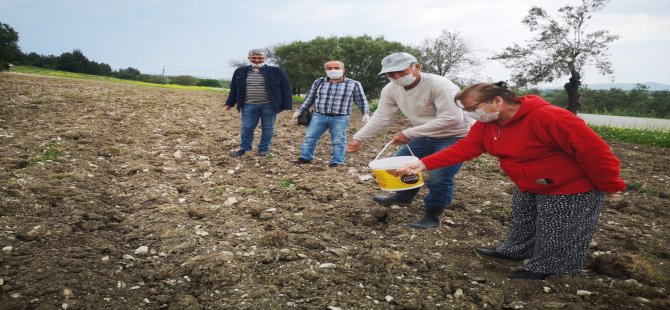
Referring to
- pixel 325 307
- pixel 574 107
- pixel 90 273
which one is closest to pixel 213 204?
pixel 90 273

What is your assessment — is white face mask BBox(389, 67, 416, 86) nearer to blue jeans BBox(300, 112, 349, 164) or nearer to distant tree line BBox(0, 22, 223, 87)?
blue jeans BBox(300, 112, 349, 164)

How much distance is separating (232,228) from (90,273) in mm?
1191

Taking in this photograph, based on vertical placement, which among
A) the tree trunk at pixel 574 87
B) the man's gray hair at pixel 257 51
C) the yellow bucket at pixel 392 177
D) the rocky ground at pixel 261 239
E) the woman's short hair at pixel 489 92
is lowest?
the rocky ground at pixel 261 239

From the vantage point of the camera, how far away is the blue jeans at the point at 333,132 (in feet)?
20.6

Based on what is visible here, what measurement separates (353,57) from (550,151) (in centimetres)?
1579

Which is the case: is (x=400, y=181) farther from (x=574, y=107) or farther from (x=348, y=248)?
(x=574, y=107)

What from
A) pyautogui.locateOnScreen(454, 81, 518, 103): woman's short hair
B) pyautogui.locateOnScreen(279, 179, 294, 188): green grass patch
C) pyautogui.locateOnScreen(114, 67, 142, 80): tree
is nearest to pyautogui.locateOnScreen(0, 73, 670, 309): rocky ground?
pyautogui.locateOnScreen(279, 179, 294, 188): green grass patch

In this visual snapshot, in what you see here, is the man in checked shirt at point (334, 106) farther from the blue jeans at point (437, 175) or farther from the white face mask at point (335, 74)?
the blue jeans at point (437, 175)

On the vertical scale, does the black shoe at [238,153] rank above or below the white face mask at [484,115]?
below

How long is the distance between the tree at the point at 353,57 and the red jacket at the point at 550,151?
49.3 feet

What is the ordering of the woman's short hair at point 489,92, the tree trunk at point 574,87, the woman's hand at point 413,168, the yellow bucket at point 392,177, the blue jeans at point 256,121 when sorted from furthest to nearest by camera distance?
the tree trunk at point 574,87, the blue jeans at point 256,121, the yellow bucket at point 392,177, the woman's hand at point 413,168, the woman's short hair at point 489,92

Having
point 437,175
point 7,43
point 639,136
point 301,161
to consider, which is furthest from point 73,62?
point 437,175

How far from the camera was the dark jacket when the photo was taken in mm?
6379

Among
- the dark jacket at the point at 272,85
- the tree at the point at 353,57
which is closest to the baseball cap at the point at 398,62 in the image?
the dark jacket at the point at 272,85
